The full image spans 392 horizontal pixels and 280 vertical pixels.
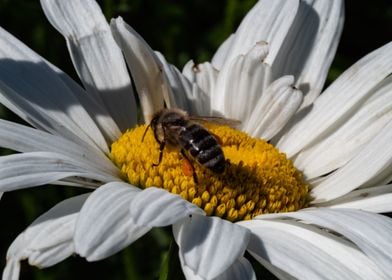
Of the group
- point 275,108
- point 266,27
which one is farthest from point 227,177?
point 266,27

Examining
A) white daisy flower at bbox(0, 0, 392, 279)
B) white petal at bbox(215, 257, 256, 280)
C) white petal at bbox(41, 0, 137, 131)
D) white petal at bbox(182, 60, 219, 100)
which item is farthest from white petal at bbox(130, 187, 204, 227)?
white petal at bbox(182, 60, 219, 100)

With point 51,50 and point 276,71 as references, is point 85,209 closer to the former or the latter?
point 276,71

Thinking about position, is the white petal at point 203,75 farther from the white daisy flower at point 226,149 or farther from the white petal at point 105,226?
the white petal at point 105,226

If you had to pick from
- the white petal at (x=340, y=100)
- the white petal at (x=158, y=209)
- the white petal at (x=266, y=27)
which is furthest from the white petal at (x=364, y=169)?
the white petal at (x=158, y=209)

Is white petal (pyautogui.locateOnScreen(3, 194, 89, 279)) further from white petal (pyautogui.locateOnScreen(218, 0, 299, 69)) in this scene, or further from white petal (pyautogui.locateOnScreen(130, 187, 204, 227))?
white petal (pyautogui.locateOnScreen(218, 0, 299, 69))

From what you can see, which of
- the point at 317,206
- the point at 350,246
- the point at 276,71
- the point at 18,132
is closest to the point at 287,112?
Answer: the point at 276,71

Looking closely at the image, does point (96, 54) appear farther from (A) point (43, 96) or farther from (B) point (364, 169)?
(B) point (364, 169)
